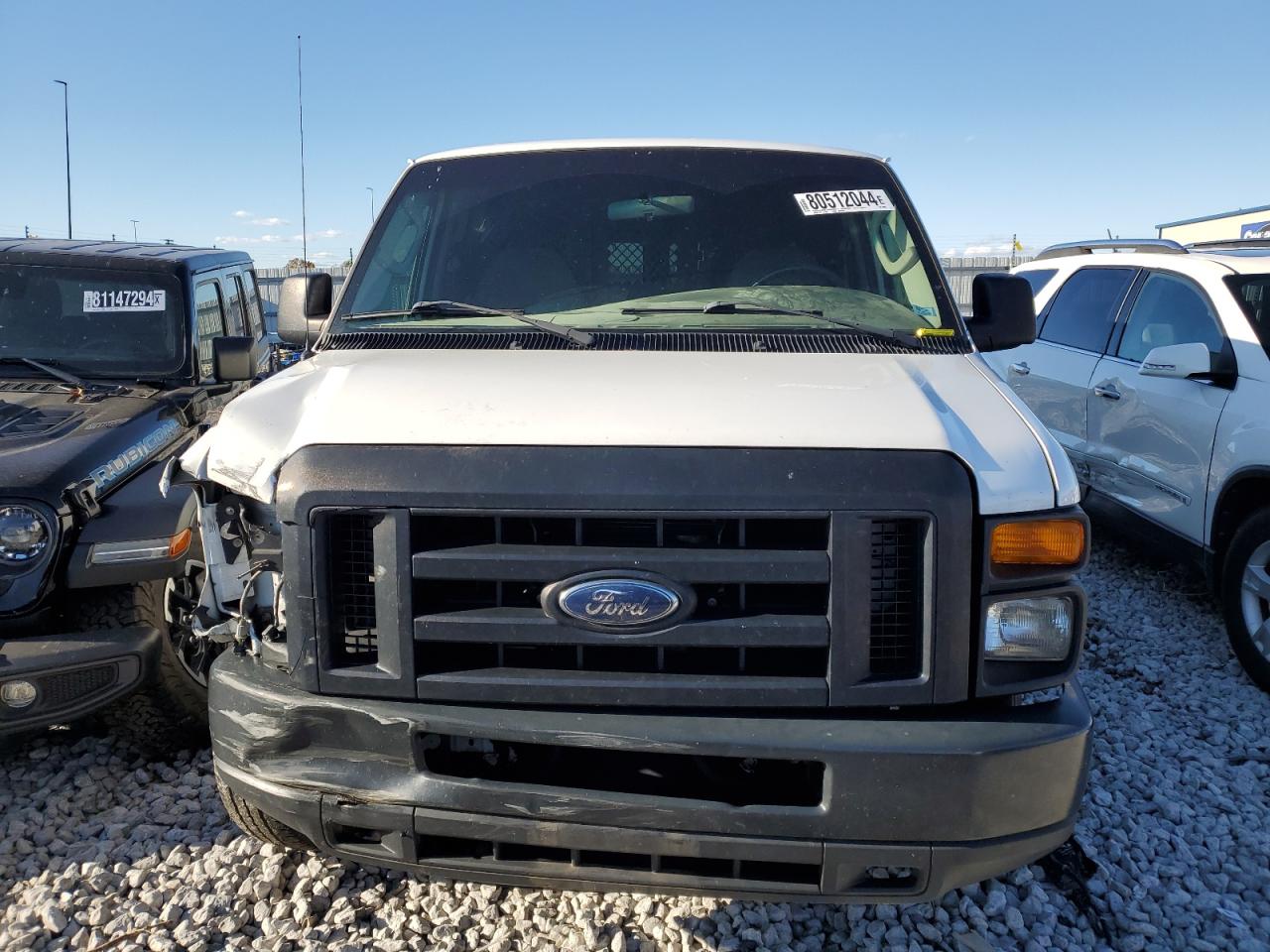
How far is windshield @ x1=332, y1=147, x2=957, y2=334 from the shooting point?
3.39 metres

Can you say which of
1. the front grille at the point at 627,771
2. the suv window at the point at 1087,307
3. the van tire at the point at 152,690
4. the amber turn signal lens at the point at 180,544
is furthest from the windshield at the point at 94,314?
the suv window at the point at 1087,307

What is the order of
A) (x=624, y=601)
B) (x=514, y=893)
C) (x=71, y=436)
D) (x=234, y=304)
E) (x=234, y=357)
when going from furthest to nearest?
(x=234, y=304), (x=234, y=357), (x=71, y=436), (x=514, y=893), (x=624, y=601)

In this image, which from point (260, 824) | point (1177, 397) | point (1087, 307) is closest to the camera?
point (260, 824)

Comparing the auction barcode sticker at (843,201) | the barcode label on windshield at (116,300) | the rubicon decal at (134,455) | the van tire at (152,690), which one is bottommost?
the van tire at (152,690)

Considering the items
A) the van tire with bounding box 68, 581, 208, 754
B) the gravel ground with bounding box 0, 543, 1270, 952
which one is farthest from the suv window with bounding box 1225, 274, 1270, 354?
the van tire with bounding box 68, 581, 208, 754

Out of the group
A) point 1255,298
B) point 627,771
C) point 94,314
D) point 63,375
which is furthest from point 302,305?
point 1255,298

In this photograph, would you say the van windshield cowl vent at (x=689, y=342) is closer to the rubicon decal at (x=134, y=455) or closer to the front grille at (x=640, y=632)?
the front grille at (x=640, y=632)

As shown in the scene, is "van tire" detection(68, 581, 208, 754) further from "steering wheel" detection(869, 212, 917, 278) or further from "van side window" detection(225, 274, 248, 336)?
"steering wheel" detection(869, 212, 917, 278)

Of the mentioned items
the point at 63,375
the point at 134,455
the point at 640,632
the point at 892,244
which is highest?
the point at 892,244

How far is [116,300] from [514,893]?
354cm

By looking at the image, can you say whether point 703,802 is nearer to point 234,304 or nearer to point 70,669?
point 70,669

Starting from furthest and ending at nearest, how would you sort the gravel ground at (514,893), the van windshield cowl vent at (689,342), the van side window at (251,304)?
the van side window at (251,304) → the van windshield cowl vent at (689,342) → the gravel ground at (514,893)

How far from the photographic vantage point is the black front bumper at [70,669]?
3312mm

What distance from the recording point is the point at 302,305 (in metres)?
3.71
